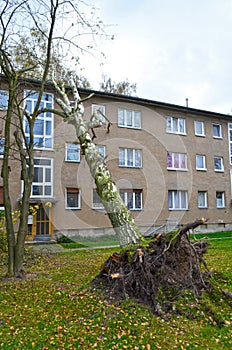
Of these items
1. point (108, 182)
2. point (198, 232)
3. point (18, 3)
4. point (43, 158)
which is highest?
point (18, 3)

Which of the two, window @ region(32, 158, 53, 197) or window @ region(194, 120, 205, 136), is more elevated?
window @ region(194, 120, 205, 136)

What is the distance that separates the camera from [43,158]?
18.4 m

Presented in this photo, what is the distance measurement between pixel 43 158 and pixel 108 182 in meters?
11.8

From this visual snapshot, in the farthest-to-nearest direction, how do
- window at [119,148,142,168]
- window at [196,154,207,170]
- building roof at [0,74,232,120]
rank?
window at [196,154,207,170], window at [119,148,142,168], building roof at [0,74,232,120]

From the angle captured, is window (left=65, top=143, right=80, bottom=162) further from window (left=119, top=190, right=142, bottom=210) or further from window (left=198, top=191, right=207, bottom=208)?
window (left=198, top=191, right=207, bottom=208)

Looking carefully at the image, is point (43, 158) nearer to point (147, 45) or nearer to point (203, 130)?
point (147, 45)

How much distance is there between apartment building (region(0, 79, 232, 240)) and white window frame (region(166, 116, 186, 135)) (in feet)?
0.25

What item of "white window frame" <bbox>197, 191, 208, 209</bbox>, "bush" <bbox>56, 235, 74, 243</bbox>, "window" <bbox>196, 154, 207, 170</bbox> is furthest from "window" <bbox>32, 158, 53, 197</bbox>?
"window" <bbox>196, 154, 207, 170</bbox>

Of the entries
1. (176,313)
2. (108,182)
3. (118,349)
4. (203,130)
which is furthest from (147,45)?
(203,130)

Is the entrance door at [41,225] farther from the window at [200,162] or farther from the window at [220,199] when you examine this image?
the window at [220,199]

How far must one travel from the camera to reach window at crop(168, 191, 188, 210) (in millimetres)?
21750

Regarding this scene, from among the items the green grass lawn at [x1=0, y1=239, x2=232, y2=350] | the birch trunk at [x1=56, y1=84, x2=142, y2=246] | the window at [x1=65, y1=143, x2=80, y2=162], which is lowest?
the green grass lawn at [x1=0, y1=239, x2=232, y2=350]

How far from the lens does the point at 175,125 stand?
23141 millimetres

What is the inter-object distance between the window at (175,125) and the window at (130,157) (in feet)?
10.8
